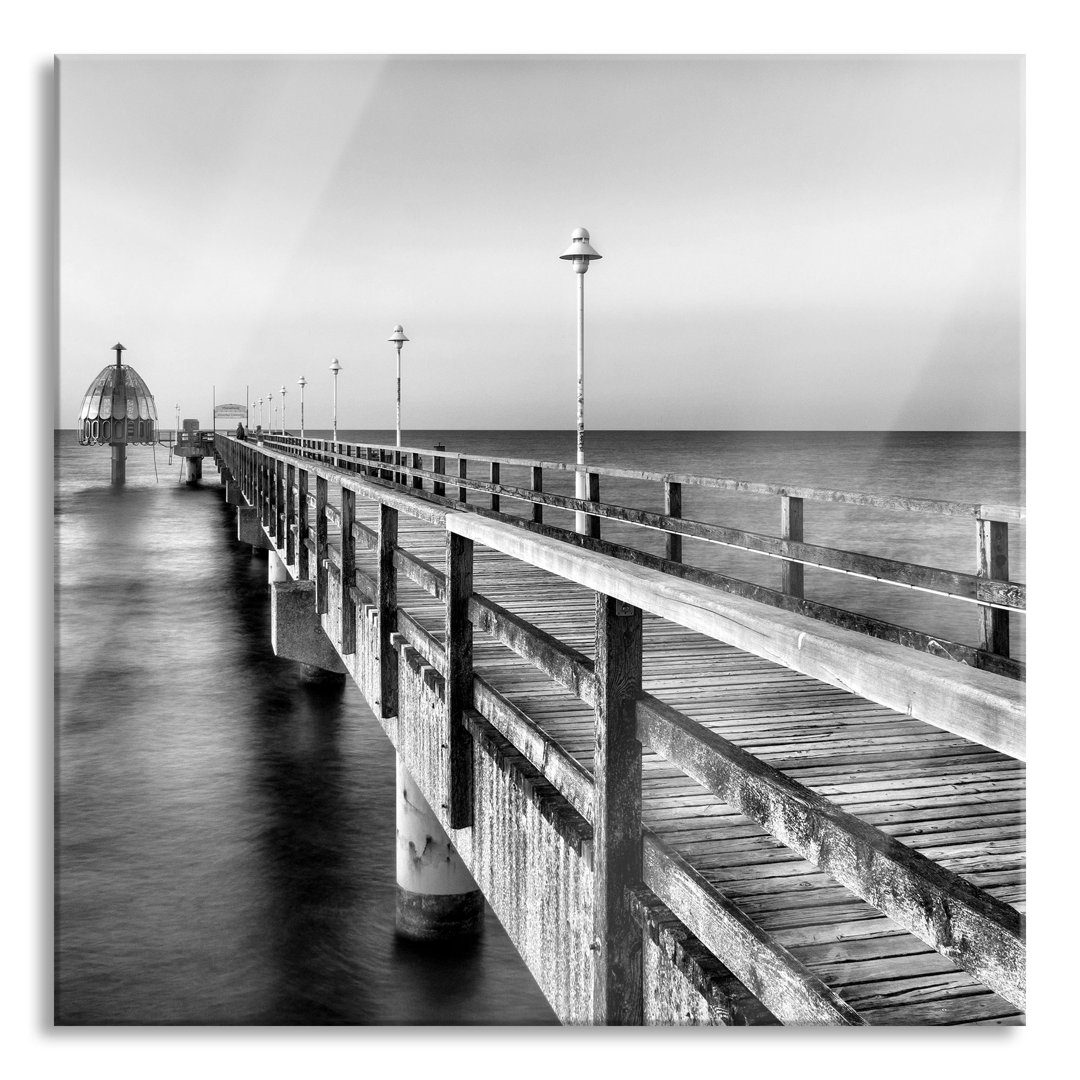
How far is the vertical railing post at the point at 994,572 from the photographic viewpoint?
13.2 ft

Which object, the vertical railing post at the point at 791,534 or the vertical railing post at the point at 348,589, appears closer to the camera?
the vertical railing post at the point at 791,534

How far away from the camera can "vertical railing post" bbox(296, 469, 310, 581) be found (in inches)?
329

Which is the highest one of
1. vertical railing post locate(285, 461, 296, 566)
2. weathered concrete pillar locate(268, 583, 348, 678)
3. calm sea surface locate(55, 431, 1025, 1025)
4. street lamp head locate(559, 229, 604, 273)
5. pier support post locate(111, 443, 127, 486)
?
street lamp head locate(559, 229, 604, 273)

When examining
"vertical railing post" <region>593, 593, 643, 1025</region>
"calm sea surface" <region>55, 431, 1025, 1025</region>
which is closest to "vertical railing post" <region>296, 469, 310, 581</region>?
"calm sea surface" <region>55, 431, 1025, 1025</region>

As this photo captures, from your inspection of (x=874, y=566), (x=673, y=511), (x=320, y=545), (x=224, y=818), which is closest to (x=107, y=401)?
(x=224, y=818)

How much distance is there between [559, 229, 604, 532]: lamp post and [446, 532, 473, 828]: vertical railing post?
19.4 feet

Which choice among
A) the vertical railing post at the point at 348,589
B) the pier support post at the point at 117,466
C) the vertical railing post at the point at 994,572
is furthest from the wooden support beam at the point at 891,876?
the pier support post at the point at 117,466

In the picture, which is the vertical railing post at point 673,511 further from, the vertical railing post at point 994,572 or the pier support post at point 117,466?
the pier support post at point 117,466

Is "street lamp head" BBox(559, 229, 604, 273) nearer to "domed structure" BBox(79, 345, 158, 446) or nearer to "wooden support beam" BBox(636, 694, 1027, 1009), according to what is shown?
"domed structure" BBox(79, 345, 158, 446)

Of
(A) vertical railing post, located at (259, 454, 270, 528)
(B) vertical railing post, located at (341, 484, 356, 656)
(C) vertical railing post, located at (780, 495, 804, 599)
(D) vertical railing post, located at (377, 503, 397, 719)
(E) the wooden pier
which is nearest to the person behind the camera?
(E) the wooden pier

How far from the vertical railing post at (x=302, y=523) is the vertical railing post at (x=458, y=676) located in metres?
5.02

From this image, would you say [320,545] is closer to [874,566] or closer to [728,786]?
[874,566]
